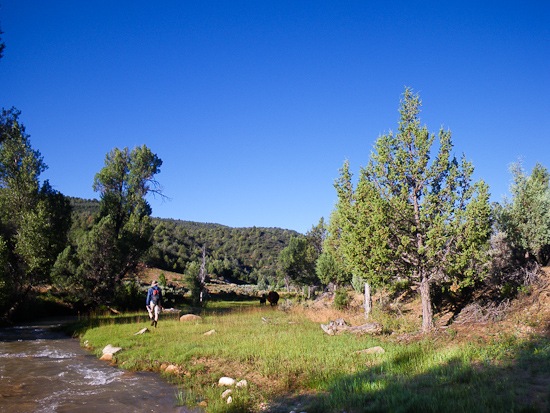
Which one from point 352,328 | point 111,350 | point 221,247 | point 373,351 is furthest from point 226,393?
point 221,247

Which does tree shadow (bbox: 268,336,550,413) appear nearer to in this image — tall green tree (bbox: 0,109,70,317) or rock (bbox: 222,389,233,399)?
rock (bbox: 222,389,233,399)

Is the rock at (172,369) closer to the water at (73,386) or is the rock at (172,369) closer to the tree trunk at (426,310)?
the water at (73,386)

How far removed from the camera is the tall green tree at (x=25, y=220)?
21594 mm

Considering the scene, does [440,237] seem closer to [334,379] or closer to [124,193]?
[334,379]

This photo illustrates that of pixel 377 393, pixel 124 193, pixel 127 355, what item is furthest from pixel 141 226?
pixel 377 393

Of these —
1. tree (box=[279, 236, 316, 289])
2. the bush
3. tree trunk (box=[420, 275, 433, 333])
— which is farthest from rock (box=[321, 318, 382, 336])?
tree (box=[279, 236, 316, 289])

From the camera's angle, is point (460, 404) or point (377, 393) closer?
point (460, 404)

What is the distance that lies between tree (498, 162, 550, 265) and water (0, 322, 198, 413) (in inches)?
729

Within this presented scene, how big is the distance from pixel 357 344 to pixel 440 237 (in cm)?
473

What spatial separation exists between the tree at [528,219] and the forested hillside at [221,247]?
55.6 m

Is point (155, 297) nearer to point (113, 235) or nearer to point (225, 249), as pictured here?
point (113, 235)

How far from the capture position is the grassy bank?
266 inches

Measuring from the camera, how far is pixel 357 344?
12.1 metres

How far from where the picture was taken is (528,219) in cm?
1927
